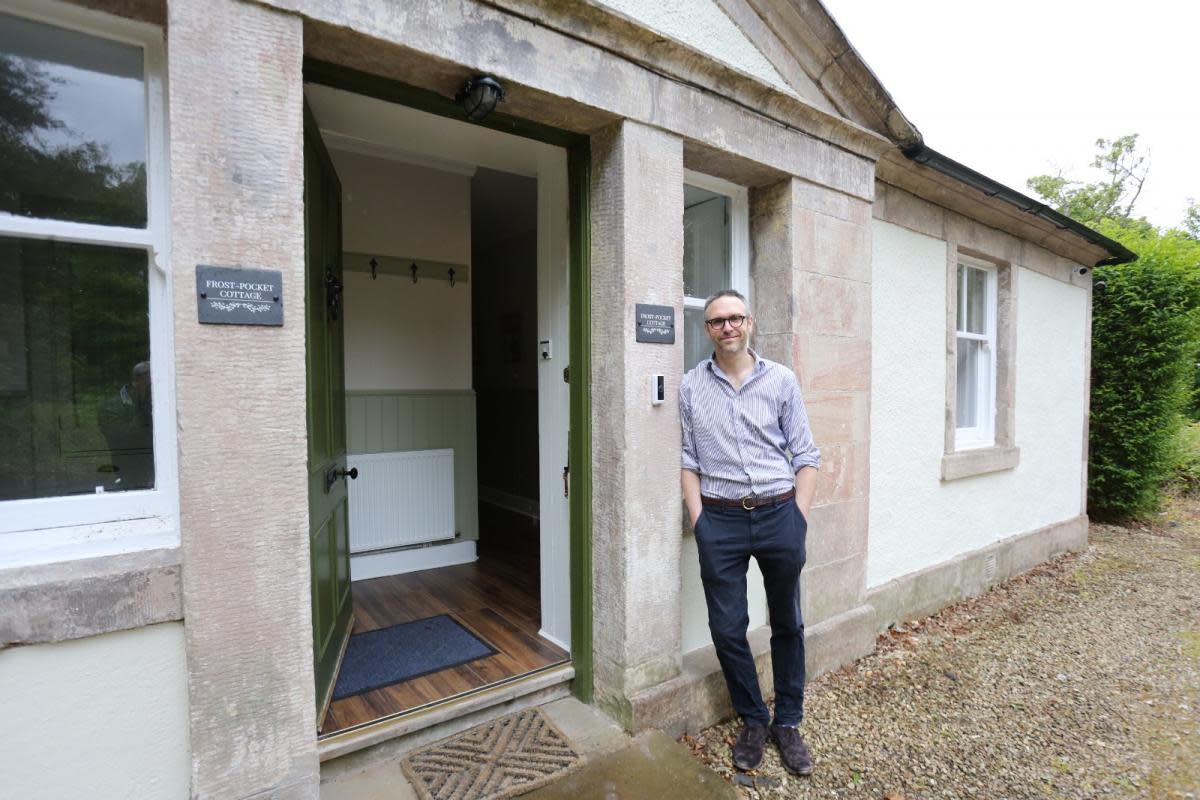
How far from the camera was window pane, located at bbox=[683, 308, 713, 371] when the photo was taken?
310 centimetres

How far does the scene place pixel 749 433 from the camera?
2449 mm

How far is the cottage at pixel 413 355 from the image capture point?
1649mm

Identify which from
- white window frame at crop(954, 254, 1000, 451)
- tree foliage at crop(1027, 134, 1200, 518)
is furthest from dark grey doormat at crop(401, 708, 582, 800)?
tree foliage at crop(1027, 134, 1200, 518)

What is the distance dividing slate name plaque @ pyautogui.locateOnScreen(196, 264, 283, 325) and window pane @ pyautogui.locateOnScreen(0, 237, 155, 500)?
279 mm

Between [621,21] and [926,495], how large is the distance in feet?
12.0

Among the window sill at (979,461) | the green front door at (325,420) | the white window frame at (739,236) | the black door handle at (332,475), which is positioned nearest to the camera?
the green front door at (325,420)

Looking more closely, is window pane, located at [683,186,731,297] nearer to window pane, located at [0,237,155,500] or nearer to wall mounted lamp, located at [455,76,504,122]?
wall mounted lamp, located at [455,76,504,122]

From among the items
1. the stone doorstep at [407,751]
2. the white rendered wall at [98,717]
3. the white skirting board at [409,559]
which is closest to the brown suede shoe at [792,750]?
the stone doorstep at [407,751]

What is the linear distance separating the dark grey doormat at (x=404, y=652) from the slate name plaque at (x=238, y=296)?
5.71 ft

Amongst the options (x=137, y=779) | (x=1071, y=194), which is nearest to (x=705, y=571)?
(x=137, y=779)

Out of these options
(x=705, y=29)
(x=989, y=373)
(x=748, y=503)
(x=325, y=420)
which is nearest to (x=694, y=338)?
(x=748, y=503)

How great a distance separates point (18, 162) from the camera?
1.61m

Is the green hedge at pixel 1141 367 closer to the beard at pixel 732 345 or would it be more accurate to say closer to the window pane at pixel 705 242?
the window pane at pixel 705 242

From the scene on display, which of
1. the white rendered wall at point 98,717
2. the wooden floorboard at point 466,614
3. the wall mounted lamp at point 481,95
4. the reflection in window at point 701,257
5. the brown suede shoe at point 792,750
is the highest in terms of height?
the wall mounted lamp at point 481,95
